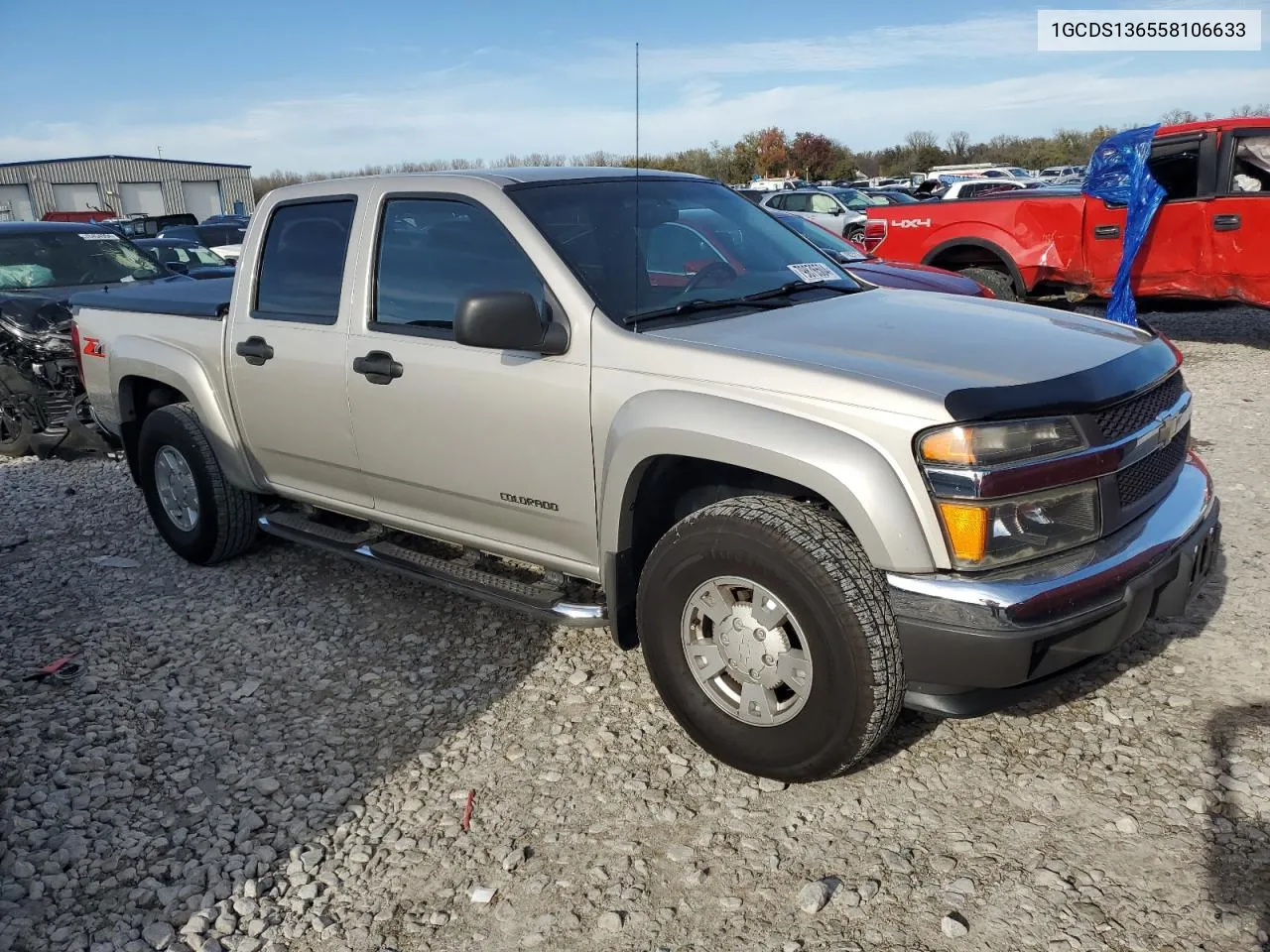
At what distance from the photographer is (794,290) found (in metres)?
3.77

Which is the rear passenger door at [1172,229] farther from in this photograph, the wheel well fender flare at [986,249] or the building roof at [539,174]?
the building roof at [539,174]

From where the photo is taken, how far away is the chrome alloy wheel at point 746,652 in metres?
2.92

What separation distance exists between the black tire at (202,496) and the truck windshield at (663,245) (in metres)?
2.32

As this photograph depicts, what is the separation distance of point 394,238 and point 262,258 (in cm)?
98

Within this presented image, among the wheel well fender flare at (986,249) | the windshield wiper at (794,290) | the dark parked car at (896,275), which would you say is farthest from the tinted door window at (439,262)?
the wheel well fender flare at (986,249)

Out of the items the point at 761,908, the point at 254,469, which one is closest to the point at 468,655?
the point at 254,469

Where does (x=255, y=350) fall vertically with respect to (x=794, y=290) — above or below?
below

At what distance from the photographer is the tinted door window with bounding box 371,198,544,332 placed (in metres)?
3.56

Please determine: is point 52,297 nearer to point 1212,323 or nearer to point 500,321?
point 500,321

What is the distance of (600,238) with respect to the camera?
3598mm

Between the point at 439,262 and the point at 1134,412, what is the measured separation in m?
2.44

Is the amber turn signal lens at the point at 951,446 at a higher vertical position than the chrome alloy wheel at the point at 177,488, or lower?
higher

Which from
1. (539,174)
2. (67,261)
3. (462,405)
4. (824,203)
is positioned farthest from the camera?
(824,203)

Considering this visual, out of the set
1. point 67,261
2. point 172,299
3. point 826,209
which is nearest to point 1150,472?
point 172,299
